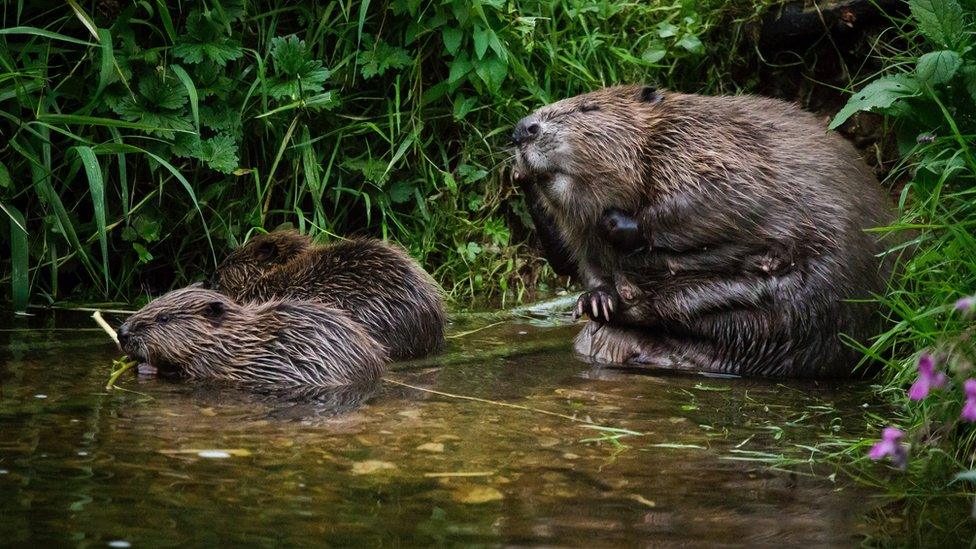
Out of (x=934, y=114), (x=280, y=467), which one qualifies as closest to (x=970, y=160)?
(x=934, y=114)

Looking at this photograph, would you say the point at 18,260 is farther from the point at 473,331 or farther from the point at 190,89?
the point at 473,331

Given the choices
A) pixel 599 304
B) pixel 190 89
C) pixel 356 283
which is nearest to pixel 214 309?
pixel 356 283

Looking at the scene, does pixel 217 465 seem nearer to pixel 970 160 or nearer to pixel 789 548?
pixel 789 548

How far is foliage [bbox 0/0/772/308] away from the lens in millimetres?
5453

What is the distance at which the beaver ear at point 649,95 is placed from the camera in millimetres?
5301

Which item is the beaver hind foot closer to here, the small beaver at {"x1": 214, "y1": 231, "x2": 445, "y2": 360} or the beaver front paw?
the beaver front paw

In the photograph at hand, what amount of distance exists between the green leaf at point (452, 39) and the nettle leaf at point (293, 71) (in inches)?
22.9

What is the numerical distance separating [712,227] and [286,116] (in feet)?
6.90

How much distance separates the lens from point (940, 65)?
4.19m

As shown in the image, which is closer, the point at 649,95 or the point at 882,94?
the point at 882,94

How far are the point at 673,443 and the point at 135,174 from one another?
3.12m

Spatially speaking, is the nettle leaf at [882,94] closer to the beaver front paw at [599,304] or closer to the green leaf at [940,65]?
the green leaf at [940,65]

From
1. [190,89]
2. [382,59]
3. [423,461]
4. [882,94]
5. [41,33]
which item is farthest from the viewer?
[382,59]

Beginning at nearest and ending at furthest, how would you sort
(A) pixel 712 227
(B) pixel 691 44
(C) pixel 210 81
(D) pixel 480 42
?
1. (A) pixel 712 227
2. (C) pixel 210 81
3. (D) pixel 480 42
4. (B) pixel 691 44
